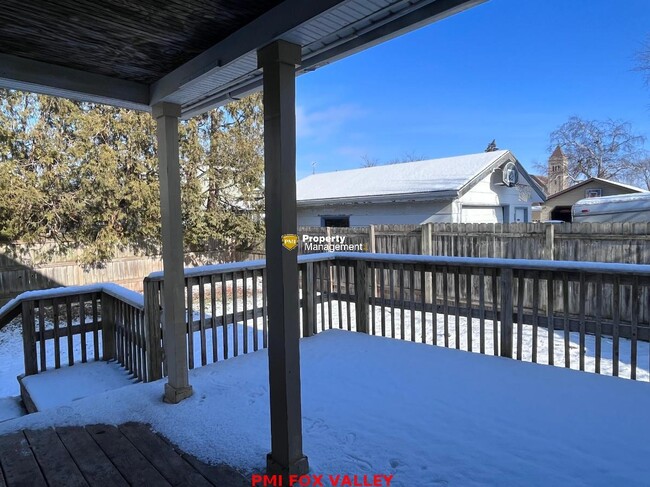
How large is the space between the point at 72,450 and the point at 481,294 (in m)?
3.51

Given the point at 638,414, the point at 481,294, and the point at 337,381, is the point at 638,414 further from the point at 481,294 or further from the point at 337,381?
the point at 337,381

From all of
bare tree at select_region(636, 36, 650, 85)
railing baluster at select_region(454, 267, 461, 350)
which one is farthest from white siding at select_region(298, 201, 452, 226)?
bare tree at select_region(636, 36, 650, 85)

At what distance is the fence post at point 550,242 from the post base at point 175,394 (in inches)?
236

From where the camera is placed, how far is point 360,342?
448cm

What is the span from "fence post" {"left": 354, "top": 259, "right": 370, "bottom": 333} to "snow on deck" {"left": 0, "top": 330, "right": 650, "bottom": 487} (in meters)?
1.12

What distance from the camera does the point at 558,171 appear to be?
94.0ft

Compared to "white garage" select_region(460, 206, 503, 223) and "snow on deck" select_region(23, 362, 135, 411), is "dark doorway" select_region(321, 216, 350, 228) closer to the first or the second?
"white garage" select_region(460, 206, 503, 223)

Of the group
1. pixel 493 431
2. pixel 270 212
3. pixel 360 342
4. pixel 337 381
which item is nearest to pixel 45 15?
pixel 270 212

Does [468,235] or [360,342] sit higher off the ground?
[468,235]

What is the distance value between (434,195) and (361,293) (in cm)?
535

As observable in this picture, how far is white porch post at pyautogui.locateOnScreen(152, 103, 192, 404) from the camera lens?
2.99 metres

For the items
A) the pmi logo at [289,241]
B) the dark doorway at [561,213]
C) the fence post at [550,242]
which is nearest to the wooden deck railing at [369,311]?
the fence post at [550,242]

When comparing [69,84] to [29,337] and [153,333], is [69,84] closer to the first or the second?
[153,333]

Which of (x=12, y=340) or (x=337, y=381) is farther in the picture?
(x=12, y=340)
